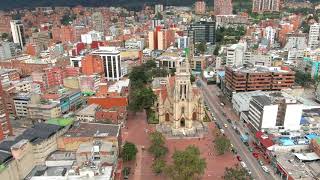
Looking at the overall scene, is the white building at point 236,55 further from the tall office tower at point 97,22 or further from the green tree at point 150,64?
the tall office tower at point 97,22

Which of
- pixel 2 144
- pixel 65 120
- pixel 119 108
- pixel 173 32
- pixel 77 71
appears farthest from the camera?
pixel 173 32

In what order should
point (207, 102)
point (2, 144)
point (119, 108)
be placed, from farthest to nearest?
1. point (207, 102)
2. point (119, 108)
3. point (2, 144)

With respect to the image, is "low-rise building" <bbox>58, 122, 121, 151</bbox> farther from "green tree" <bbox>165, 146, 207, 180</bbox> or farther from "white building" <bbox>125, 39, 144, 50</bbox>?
"white building" <bbox>125, 39, 144, 50</bbox>

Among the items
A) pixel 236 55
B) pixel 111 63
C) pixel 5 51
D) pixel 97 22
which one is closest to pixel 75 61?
pixel 111 63

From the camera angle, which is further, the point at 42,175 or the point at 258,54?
the point at 258,54

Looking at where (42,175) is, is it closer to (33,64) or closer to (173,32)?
(33,64)

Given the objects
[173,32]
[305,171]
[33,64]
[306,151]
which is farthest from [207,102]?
[173,32]

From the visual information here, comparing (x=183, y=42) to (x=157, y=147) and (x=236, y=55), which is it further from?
(x=157, y=147)
